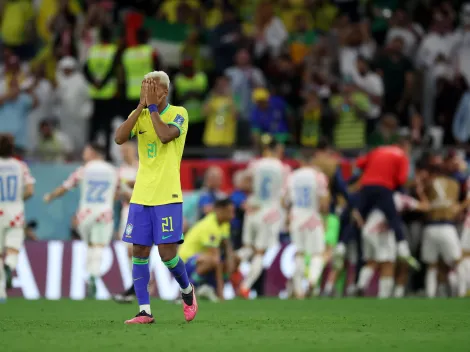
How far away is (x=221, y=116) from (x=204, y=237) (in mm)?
5776

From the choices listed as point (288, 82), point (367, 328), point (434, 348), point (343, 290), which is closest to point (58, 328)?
point (367, 328)

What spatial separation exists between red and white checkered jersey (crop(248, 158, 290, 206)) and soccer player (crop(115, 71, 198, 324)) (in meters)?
8.38

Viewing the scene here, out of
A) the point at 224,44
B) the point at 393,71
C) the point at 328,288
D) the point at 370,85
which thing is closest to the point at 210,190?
the point at 328,288

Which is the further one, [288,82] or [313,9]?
[313,9]

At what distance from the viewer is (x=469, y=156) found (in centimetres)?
2105

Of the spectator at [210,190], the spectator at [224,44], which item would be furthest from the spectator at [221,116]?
the spectator at [210,190]

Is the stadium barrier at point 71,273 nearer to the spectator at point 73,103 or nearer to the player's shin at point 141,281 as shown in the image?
the spectator at point 73,103

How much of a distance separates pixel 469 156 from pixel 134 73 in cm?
639

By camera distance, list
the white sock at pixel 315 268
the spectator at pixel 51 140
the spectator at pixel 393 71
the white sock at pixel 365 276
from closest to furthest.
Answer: the white sock at pixel 315 268 → the white sock at pixel 365 276 → the spectator at pixel 51 140 → the spectator at pixel 393 71

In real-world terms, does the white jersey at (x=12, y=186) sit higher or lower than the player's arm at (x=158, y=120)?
lower

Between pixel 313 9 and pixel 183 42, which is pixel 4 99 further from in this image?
pixel 313 9

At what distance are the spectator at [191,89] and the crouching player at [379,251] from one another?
14.9 ft

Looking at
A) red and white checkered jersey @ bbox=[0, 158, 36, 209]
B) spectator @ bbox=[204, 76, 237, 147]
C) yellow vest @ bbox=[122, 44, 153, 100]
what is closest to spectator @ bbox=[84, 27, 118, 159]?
yellow vest @ bbox=[122, 44, 153, 100]

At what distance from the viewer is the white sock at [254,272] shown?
63.7 ft
